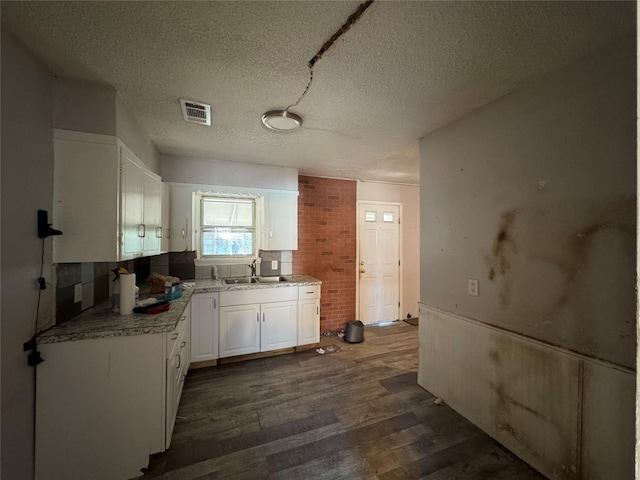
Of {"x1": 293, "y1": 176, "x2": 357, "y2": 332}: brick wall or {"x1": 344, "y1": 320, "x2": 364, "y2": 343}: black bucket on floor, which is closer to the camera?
{"x1": 344, "y1": 320, "x2": 364, "y2": 343}: black bucket on floor

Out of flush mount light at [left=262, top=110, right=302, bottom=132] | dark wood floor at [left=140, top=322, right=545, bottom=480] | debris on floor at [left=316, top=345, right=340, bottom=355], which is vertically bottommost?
dark wood floor at [left=140, top=322, right=545, bottom=480]

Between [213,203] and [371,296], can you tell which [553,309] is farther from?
[213,203]

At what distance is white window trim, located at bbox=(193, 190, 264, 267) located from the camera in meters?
3.13

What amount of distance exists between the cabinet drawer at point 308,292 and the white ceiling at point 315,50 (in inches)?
76.8

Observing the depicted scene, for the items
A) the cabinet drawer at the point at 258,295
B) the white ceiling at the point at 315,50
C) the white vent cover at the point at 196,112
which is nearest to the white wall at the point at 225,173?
the white ceiling at the point at 315,50

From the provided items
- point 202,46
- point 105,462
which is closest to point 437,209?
point 202,46

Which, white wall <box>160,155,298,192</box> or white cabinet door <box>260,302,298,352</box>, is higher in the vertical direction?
white wall <box>160,155,298,192</box>

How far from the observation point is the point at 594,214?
4.28 ft

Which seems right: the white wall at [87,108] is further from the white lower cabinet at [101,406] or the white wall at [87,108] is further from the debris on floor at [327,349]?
the debris on floor at [327,349]

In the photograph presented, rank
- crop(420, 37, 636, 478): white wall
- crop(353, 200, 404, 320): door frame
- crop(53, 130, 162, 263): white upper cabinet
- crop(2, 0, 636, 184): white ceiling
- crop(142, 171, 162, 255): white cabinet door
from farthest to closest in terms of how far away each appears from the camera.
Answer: crop(353, 200, 404, 320): door frame < crop(142, 171, 162, 255): white cabinet door < crop(53, 130, 162, 263): white upper cabinet < crop(420, 37, 636, 478): white wall < crop(2, 0, 636, 184): white ceiling

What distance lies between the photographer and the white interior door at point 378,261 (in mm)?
4125

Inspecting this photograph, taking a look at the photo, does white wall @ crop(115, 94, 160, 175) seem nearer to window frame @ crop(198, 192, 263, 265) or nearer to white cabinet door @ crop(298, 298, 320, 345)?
window frame @ crop(198, 192, 263, 265)

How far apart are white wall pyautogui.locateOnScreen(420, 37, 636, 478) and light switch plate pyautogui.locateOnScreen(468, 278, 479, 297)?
4cm

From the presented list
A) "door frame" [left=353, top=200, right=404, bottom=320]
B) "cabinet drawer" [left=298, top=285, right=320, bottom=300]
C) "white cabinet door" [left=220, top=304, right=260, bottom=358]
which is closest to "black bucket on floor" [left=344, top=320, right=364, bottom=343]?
"door frame" [left=353, top=200, right=404, bottom=320]
